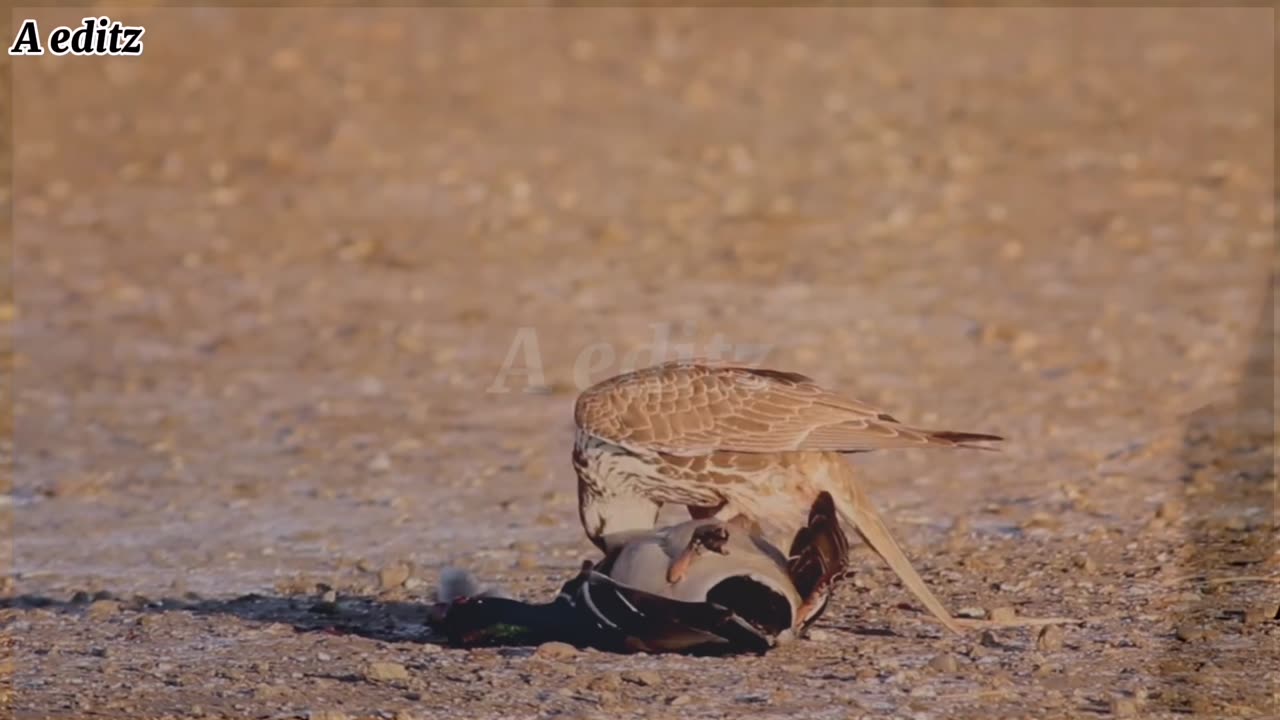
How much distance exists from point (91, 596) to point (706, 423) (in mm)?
2262

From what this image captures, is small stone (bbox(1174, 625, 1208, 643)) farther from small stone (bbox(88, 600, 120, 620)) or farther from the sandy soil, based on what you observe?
small stone (bbox(88, 600, 120, 620))

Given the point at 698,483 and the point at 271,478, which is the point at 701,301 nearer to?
the point at 271,478

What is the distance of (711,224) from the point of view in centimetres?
1353

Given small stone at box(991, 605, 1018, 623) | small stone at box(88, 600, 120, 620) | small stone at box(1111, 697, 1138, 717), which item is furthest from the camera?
small stone at box(88, 600, 120, 620)

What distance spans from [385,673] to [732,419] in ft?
3.98

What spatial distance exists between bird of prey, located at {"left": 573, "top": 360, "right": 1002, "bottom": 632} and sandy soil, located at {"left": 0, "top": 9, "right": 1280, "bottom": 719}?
0.39 meters

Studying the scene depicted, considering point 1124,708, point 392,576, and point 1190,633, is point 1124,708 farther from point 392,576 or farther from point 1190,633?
point 392,576

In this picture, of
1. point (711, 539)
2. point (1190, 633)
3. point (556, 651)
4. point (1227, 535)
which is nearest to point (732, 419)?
point (711, 539)

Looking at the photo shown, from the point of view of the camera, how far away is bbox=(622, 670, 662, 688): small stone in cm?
586

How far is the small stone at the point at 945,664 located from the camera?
19.6 feet

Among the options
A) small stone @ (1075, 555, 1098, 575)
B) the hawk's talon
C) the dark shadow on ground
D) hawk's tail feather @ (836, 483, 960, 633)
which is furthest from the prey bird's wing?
small stone @ (1075, 555, 1098, 575)

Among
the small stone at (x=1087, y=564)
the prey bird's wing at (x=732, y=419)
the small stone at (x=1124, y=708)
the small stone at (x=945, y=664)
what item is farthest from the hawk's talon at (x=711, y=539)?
the small stone at (x=1087, y=564)

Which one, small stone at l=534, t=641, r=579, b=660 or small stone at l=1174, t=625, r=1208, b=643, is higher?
small stone at l=534, t=641, r=579, b=660

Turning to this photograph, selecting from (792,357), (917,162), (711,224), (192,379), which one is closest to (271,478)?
(192,379)
